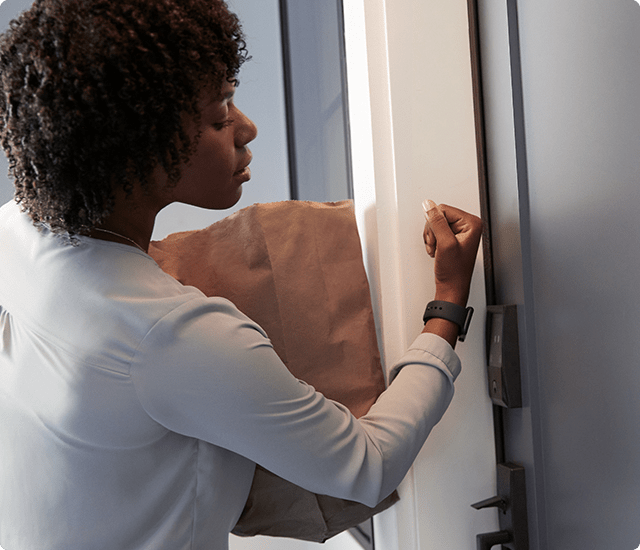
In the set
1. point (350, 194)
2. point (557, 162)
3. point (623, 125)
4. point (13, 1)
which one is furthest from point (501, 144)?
point (13, 1)

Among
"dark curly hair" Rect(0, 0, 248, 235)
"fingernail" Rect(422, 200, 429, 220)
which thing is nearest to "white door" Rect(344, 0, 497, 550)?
"fingernail" Rect(422, 200, 429, 220)

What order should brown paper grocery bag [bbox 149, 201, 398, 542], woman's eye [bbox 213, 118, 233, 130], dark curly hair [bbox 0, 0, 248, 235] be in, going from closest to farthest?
dark curly hair [bbox 0, 0, 248, 235] → woman's eye [bbox 213, 118, 233, 130] → brown paper grocery bag [bbox 149, 201, 398, 542]

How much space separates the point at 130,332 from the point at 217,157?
21 cm

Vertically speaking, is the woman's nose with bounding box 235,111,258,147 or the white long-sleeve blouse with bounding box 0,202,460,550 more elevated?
the woman's nose with bounding box 235,111,258,147

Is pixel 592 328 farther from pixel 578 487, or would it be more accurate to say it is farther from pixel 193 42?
pixel 193 42

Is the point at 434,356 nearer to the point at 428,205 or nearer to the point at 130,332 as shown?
the point at 428,205

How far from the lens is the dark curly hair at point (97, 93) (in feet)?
1.64

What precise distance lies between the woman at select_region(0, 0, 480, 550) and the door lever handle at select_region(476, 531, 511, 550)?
0.86ft

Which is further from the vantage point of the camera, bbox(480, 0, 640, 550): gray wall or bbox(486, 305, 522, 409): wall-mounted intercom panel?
bbox(486, 305, 522, 409): wall-mounted intercom panel

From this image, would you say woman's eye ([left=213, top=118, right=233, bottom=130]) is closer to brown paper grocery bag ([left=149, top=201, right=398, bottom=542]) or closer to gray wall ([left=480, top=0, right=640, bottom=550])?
brown paper grocery bag ([left=149, top=201, right=398, bottom=542])

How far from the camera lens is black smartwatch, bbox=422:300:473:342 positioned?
0.75m

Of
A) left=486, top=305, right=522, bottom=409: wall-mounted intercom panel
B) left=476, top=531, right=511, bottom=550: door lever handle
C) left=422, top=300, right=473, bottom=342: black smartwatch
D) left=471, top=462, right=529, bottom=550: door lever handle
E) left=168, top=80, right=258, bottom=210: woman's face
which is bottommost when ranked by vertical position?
left=476, top=531, right=511, bottom=550: door lever handle

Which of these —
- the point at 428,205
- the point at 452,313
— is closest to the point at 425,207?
the point at 428,205

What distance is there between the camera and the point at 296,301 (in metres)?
0.73
